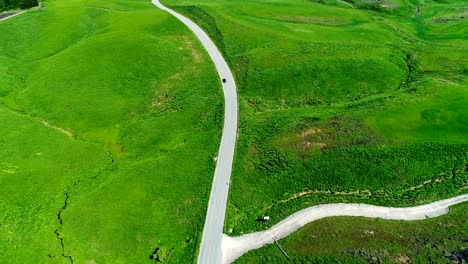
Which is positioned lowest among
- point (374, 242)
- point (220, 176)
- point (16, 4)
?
point (374, 242)

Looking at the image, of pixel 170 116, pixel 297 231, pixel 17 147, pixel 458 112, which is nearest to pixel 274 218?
pixel 297 231

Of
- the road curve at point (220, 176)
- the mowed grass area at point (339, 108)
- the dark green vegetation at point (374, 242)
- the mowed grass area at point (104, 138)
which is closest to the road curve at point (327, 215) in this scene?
the dark green vegetation at point (374, 242)

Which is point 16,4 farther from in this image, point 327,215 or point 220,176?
point 327,215

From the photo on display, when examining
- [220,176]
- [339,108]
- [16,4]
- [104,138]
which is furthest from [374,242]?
[16,4]

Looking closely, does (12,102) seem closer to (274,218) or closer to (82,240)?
(82,240)

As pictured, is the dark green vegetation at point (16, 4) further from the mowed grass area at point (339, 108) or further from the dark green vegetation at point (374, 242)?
the dark green vegetation at point (374, 242)

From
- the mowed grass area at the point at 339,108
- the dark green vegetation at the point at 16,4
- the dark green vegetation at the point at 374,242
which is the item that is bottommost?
the dark green vegetation at the point at 374,242
